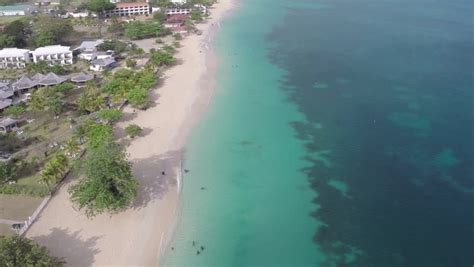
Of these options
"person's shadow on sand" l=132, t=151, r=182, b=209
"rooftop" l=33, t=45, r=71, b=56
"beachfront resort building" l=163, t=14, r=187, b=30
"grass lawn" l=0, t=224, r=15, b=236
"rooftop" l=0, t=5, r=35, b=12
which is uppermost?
"beachfront resort building" l=163, t=14, r=187, b=30

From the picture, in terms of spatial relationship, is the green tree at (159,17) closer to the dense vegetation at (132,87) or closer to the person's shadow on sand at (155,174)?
the dense vegetation at (132,87)

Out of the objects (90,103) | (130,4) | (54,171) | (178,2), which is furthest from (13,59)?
(178,2)

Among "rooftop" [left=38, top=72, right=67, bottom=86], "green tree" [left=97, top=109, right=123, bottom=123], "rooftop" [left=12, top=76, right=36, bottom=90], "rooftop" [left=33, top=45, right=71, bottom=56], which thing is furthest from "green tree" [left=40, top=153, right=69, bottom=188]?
"rooftop" [left=33, top=45, right=71, bottom=56]

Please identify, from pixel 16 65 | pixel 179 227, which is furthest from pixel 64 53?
pixel 179 227

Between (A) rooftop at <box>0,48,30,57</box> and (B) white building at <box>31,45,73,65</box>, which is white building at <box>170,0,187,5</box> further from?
(A) rooftop at <box>0,48,30,57</box>

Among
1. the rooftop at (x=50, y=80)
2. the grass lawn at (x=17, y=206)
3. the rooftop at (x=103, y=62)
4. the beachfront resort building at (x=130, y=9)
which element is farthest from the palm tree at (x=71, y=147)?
the beachfront resort building at (x=130, y=9)

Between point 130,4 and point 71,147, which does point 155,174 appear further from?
point 130,4

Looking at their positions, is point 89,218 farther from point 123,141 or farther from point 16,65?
point 16,65
